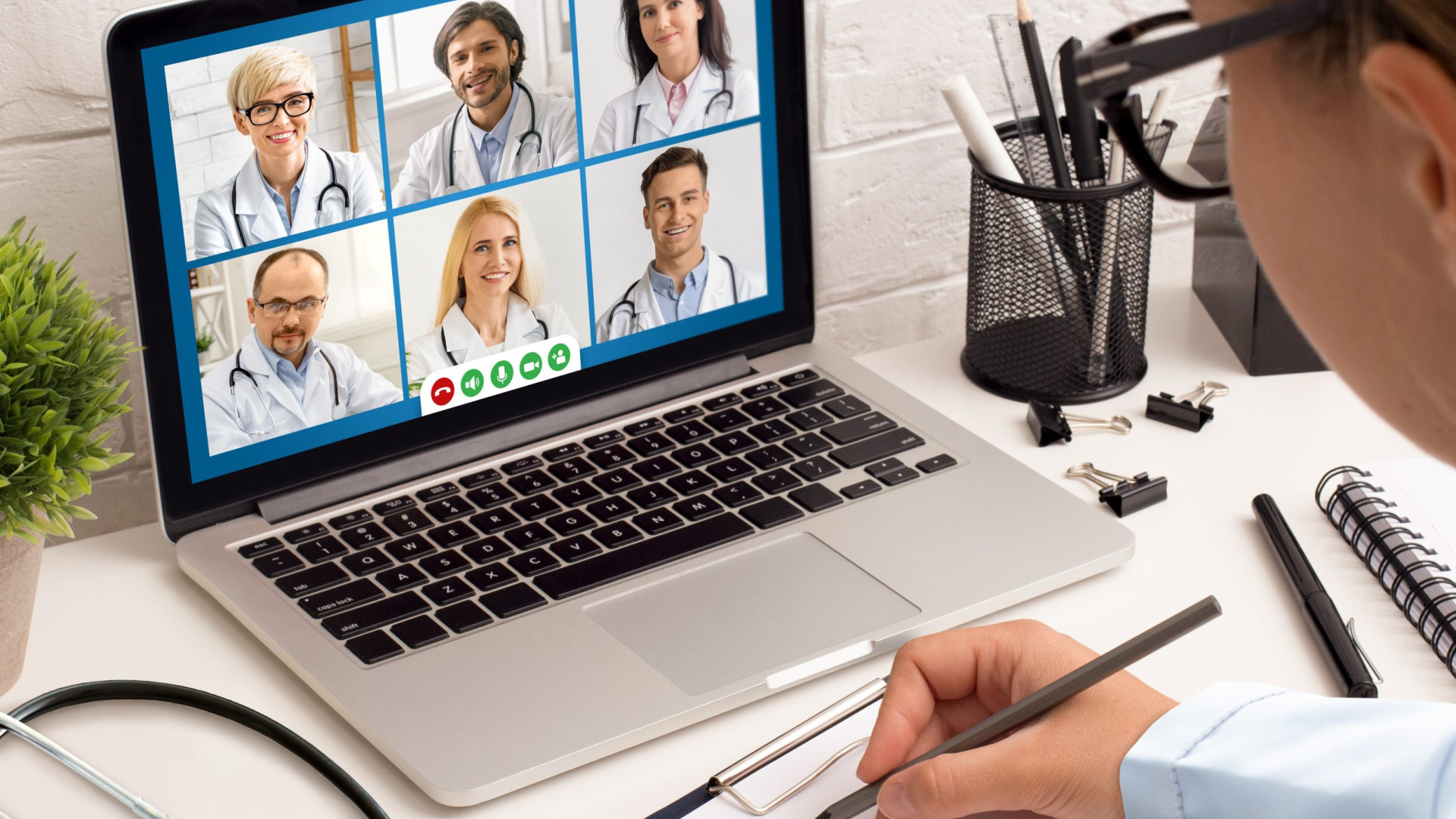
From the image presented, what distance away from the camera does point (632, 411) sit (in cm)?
90

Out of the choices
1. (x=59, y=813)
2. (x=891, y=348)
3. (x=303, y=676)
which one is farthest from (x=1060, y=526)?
(x=59, y=813)

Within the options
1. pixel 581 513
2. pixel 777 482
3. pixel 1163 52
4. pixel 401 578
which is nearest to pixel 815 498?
pixel 777 482

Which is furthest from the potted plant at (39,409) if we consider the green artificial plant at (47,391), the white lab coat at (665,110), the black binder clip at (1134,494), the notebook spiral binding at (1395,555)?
the notebook spiral binding at (1395,555)

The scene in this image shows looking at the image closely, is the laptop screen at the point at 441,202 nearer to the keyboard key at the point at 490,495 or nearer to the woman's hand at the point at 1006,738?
the keyboard key at the point at 490,495

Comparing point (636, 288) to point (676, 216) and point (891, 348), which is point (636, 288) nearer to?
point (676, 216)

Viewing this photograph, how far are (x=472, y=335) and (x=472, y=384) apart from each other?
0.03 m

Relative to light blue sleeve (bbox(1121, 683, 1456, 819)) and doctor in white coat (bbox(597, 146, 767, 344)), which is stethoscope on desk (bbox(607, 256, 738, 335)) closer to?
doctor in white coat (bbox(597, 146, 767, 344))

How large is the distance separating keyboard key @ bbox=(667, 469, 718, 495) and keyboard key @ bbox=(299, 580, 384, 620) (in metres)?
0.18

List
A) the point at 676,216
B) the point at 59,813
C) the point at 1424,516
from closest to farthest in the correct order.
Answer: the point at 59,813, the point at 1424,516, the point at 676,216

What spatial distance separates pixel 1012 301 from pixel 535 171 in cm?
33

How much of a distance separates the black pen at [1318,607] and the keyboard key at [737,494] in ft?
0.93

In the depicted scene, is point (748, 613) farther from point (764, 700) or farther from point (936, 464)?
point (936, 464)

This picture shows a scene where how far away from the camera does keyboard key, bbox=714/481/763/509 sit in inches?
32.1

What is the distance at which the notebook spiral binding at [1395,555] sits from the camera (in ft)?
2.29
